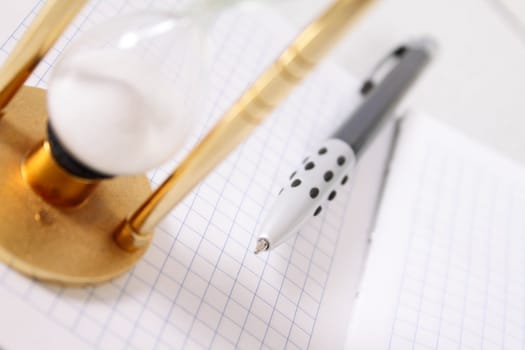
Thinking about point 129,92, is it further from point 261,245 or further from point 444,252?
point 444,252

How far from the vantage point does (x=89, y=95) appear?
0.27 m

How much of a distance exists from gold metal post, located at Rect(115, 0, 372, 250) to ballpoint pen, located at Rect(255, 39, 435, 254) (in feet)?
0.27

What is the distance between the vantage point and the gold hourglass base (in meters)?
0.31

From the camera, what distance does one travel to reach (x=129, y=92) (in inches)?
10.8

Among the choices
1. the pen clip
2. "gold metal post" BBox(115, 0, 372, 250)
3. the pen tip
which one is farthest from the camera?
the pen clip

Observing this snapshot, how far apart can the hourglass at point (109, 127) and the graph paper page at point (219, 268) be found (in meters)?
0.02

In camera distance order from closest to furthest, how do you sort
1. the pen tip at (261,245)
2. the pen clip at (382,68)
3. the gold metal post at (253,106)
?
the gold metal post at (253,106) → the pen tip at (261,245) → the pen clip at (382,68)

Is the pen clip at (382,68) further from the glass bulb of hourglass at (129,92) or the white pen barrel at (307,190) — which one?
the glass bulb of hourglass at (129,92)

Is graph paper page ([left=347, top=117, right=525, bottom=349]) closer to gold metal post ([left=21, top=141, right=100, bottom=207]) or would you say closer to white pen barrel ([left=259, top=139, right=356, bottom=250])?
white pen barrel ([left=259, top=139, right=356, bottom=250])

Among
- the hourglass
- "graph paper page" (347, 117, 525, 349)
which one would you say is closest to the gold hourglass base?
the hourglass

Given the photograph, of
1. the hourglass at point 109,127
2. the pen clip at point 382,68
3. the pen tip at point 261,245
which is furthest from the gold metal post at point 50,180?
the pen clip at point 382,68

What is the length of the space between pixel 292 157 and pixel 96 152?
22cm

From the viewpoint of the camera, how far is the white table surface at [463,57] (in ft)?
2.03

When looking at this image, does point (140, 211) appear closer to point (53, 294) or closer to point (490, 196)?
point (53, 294)
